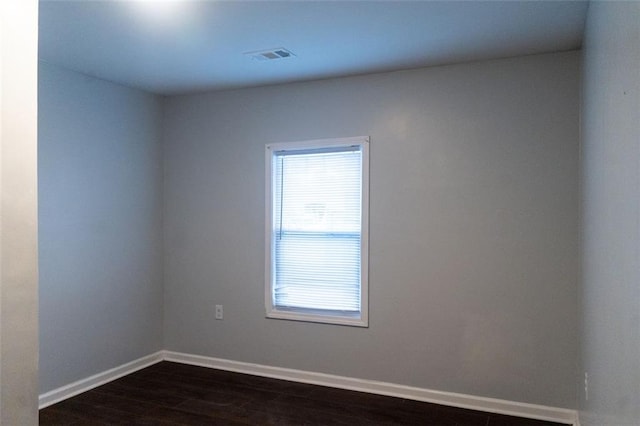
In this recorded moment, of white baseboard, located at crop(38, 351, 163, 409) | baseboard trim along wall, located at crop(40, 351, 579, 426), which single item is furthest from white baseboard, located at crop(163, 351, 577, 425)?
white baseboard, located at crop(38, 351, 163, 409)

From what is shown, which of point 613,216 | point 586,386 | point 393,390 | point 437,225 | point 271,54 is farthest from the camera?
point 393,390

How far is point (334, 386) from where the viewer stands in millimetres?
3756

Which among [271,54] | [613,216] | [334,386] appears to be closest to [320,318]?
[334,386]

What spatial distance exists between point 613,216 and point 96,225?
3507 millimetres

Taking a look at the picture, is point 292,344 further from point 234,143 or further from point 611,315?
point 611,315

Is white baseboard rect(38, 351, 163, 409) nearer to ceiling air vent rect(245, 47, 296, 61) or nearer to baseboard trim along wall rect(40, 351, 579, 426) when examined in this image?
baseboard trim along wall rect(40, 351, 579, 426)

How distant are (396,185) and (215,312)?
1936 millimetres

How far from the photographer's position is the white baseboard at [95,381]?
Result: 3.42 meters

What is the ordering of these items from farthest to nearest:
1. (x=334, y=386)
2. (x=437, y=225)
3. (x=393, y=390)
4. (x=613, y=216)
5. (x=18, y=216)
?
1. (x=334, y=386)
2. (x=393, y=390)
3. (x=437, y=225)
4. (x=613, y=216)
5. (x=18, y=216)

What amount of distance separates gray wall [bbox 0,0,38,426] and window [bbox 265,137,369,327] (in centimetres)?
262

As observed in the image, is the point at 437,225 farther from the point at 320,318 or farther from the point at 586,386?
the point at 586,386

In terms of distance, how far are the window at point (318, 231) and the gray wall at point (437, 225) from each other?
9cm

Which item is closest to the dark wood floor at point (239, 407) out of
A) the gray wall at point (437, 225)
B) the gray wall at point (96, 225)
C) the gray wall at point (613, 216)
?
the gray wall at point (437, 225)

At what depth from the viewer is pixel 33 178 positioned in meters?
1.32
